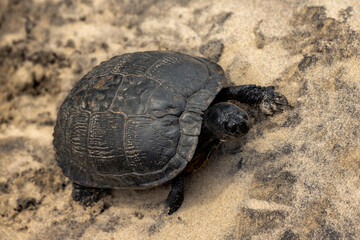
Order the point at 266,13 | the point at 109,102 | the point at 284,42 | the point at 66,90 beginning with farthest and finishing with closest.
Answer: the point at 66,90
the point at 266,13
the point at 284,42
the point at 109,102

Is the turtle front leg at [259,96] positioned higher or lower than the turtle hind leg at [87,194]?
higher

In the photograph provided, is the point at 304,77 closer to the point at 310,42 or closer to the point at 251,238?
the point at 310,42

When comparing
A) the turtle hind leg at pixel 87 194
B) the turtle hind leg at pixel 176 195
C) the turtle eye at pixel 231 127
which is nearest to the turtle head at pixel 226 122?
the turtle eye at pixel 231 127

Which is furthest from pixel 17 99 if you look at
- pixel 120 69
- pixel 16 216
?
pixel 120 69

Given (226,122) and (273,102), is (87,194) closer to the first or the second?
(226,122)

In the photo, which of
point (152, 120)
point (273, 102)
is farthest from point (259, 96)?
point (152, 120)

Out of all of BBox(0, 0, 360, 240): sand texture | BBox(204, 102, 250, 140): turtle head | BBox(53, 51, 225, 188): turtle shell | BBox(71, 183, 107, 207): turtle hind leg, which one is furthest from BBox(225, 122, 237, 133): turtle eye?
BBox(71, 183, 107, 207): turtle hind leg

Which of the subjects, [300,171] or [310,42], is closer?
[300,171]

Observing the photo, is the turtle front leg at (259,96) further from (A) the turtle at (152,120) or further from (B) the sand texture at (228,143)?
(B) the sand texture at (228,143)
